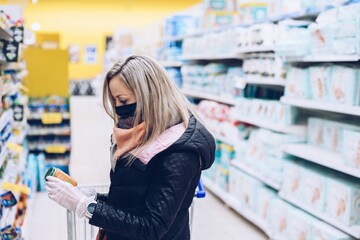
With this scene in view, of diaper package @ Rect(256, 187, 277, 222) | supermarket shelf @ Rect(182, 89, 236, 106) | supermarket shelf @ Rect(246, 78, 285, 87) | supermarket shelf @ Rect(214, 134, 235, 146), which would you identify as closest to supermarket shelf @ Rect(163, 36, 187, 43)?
supermarket shelf @ Rect(182, 89, 236, 106)

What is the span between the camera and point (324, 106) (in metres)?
3.29

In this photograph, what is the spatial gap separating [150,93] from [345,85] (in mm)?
1882

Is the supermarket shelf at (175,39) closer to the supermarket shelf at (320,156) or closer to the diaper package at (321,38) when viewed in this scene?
the supermarket shelf at (320,156)

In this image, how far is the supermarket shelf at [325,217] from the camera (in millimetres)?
3001

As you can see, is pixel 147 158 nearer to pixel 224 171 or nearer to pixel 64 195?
pixel 64 195

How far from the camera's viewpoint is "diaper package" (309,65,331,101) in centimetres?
330

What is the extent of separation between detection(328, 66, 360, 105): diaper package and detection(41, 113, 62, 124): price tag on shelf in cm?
347

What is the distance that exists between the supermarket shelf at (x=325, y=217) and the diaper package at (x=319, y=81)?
0.83 m

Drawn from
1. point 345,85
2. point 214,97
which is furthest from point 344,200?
point 214,97

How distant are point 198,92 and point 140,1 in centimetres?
1341

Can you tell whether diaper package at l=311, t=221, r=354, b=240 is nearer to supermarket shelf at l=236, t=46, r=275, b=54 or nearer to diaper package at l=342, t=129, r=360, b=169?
diaper package at l=342, t=129, r=360, b=169

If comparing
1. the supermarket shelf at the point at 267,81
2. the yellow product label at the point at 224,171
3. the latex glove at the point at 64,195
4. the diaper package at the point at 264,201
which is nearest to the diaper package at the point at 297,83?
the supermarket shelf at the point at 267,81

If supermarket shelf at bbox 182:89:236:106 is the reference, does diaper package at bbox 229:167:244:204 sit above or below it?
below

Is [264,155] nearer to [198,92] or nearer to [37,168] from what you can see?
[198,92]
